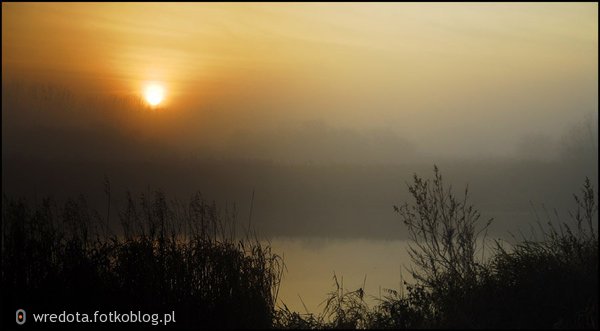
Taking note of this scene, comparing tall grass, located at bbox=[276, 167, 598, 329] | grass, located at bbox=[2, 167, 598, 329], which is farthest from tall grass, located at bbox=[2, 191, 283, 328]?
tall grass, located at bbox=[276, 167, 598, 329]

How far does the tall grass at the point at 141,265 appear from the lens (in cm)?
707

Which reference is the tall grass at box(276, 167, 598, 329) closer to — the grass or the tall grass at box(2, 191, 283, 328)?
the grass

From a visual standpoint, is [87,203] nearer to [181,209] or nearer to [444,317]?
[181,209]

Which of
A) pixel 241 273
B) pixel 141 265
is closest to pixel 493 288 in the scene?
pixel 241 273

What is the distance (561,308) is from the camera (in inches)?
240

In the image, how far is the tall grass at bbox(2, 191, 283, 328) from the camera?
7074mm

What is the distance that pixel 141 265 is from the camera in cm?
786

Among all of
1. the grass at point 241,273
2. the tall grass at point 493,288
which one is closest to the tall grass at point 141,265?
the grass at point 241,273

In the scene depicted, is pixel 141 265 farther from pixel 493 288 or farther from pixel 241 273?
pixel 493 288

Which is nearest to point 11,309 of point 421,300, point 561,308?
point 421,300

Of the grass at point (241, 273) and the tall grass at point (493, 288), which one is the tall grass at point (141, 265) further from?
the tall grass at point (493, 288)

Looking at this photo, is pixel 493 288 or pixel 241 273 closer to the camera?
Result: pixel 493 288

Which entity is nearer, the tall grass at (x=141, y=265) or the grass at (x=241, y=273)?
the grass at (x=241, y=273)

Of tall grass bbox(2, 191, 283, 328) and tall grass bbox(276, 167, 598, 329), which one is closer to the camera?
tall grass bbox(276, 167, 598, 329)
